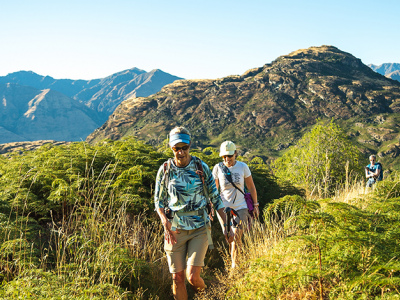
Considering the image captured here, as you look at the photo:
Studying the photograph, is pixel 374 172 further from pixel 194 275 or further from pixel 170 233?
pixel 170 233

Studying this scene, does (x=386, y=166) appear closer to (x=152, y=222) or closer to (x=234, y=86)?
(x=234, y=86)

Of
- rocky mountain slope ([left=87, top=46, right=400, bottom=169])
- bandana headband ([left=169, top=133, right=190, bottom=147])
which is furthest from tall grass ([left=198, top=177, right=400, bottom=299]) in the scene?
rocky mountain slope ([left=87, top=46, right=400, bottom=169])

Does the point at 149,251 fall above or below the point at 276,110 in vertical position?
below

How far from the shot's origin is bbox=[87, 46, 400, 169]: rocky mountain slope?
15100 cm

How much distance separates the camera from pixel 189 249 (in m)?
3.57

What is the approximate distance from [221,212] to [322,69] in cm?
21141

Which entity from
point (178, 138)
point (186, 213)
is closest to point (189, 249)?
point (186, 213)

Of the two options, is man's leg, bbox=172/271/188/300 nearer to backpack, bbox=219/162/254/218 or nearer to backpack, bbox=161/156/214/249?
backpack, bbox=161/156/214/249

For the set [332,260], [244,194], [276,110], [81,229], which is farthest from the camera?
[276,110]

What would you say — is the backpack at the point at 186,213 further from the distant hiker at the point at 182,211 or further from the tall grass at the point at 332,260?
the tall grass at the point at 332,260

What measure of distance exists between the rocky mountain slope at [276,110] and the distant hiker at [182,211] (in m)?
136

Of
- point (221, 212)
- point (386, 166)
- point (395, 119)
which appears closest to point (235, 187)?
point (221, 212)

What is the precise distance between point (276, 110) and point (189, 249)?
569ft

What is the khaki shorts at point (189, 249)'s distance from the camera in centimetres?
353
